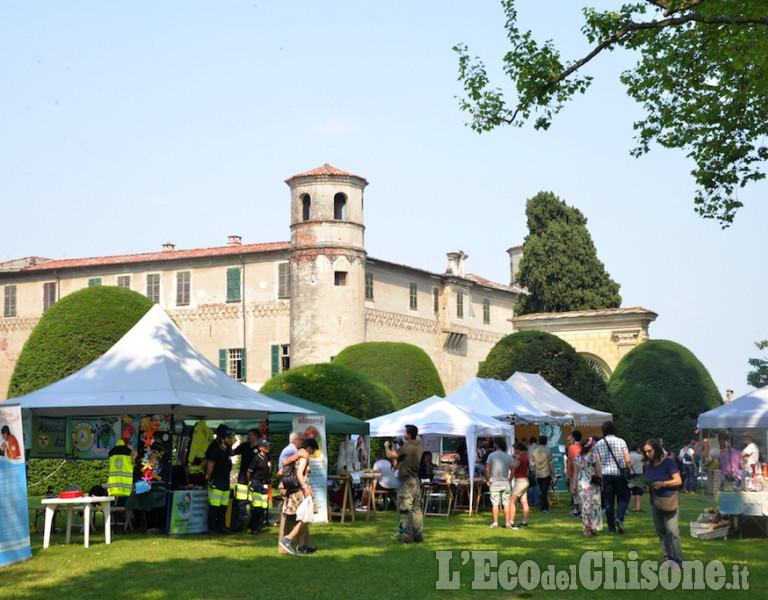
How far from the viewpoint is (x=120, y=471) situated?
16047mm

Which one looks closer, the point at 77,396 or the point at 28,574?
the point at 28,574

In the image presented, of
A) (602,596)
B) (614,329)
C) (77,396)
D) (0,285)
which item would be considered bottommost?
(602,596)

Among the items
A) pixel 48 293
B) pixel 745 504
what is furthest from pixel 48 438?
pixel 48 293

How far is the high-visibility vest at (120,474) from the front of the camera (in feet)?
52.5

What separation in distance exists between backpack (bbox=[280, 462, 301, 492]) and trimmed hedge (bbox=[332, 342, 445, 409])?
87.7 feet

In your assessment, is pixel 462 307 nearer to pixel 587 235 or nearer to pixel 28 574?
pixel 587 235

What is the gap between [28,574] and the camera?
11.9 meters

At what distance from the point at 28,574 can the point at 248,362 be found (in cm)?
3980

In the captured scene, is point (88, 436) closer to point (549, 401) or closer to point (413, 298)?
point (549, 401)

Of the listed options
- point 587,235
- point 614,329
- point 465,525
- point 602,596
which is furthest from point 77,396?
point 587,235

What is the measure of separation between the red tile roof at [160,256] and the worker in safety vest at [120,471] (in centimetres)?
3443

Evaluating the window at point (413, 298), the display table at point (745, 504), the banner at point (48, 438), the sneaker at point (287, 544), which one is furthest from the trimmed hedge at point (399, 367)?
the sneaker at point (287, 544)

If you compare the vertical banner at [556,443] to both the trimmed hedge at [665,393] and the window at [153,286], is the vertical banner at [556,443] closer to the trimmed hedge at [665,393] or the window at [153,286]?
the trimmed hedge at [665,393]

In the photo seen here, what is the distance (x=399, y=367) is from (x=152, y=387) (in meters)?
25.7
